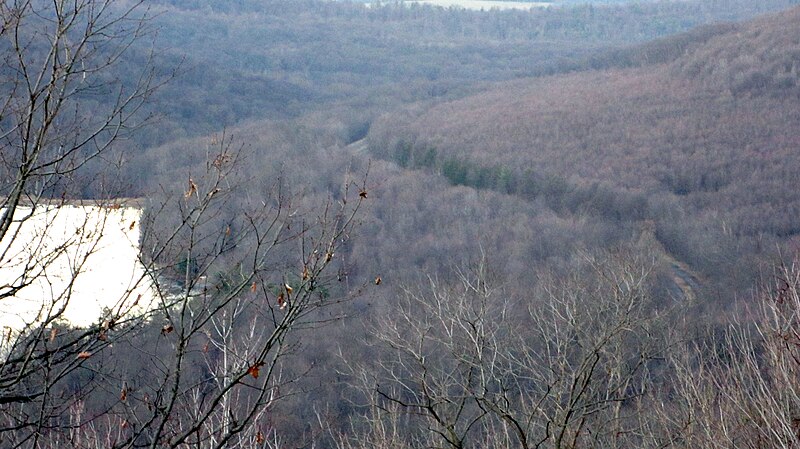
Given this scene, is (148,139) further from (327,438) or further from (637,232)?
(327,438)

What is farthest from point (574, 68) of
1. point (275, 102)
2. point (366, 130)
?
point (275, 102)

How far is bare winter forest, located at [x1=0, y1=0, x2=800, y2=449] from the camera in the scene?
6.45 m

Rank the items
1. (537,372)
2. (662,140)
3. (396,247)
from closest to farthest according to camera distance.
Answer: (537,372) < (396,247) < (662,140)

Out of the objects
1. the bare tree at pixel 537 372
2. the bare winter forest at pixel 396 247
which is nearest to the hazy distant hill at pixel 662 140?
the bare winter forest at pixel 396 247

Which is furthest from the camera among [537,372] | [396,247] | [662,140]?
[662,140]

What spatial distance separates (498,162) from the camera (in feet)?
187

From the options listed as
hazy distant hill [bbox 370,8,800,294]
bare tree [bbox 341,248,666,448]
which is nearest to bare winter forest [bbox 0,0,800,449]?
bare tree [bbox 341,248,666,448]

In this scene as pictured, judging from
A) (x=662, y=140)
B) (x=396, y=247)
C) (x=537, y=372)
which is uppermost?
(x=537, y=372)

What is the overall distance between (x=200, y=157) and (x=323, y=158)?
850 centimetres

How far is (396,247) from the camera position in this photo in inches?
1649

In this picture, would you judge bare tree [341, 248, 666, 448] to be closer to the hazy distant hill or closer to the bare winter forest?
the bare winter forest

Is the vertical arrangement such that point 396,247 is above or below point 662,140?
above

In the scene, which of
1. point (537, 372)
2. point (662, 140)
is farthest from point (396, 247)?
point (537, 372)

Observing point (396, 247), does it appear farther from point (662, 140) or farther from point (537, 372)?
point (537, 372)
